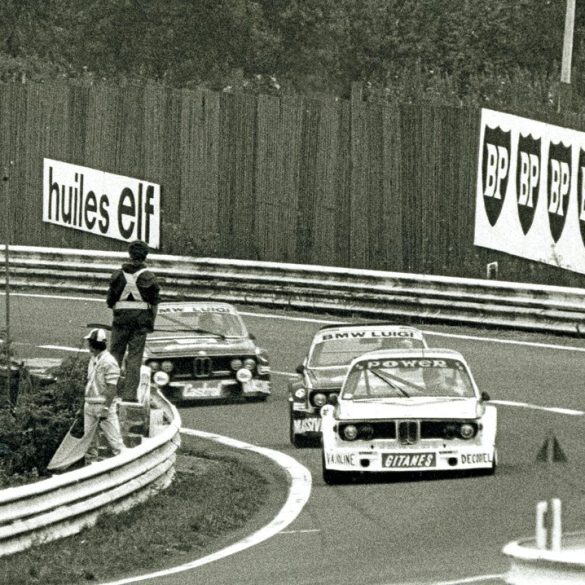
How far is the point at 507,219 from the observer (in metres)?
30.8

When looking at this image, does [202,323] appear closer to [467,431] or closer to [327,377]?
[327,377]

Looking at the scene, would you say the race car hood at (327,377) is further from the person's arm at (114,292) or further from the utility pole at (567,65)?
the utility pole at (567,65)

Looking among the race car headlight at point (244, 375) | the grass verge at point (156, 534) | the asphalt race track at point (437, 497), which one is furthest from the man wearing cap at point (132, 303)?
the race car headlight at point (244, 375)

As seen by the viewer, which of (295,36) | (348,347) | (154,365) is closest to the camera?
(348,347)

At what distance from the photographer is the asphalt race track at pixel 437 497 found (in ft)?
42.8

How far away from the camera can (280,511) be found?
16406 mm

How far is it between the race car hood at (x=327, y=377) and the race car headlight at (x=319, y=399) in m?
0.08

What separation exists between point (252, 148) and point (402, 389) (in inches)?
660

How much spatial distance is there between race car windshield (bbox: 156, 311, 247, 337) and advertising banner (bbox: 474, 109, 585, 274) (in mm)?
7578

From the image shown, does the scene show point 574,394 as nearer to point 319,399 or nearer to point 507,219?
point 319,399

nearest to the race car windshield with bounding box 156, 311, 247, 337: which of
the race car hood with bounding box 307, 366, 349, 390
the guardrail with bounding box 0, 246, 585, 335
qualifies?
the race car hood with bounding box 307, 366, 349, 390

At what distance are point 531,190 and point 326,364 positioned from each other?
34.0 ft

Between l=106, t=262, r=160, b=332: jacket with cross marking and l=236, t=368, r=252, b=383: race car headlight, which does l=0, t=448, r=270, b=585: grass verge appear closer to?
l=106, t=262, r=160, b=332: jacket with cross marking

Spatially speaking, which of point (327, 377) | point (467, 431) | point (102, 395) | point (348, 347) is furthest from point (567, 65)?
point (102, 395)
